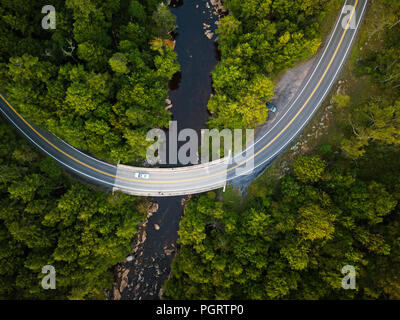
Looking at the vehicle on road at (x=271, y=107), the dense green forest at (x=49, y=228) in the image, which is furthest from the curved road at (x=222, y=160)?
the dense green forest at (x=49, y=228)

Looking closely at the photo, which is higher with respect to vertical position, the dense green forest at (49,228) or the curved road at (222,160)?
the curved road at (222,160)

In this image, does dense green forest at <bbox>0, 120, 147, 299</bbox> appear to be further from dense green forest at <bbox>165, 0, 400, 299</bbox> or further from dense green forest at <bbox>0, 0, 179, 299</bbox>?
dense green forest at <bbox>165, 0, 400, 299</bbox>

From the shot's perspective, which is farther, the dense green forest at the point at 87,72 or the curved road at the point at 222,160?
the curved road at the point at 222,160

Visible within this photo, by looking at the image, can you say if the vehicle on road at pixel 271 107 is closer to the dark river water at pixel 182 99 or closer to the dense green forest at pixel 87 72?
the dark river water at pixel 182 99

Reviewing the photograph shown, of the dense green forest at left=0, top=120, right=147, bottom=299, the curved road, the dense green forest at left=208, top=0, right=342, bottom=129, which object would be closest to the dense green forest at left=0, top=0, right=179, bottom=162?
the curved road

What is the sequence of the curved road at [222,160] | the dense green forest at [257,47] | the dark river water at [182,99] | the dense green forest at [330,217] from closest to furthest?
1. the dense green forest at [330,217]
2. the dense green forest at [257,47]
3. the curved road at [222,160]
4. the dark river water at [182,99]

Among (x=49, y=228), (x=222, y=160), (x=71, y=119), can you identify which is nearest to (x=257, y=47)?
(x=222, y=160)

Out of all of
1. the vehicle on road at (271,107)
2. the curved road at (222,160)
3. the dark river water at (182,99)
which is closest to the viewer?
the curved road at (222,160)
